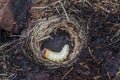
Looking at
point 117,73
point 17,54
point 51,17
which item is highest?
point 51,17

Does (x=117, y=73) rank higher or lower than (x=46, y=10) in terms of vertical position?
lower

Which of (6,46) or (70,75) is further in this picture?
(6,46)

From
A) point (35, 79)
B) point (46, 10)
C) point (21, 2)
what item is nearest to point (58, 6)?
point (46, 10)

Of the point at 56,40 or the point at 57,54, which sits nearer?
the point at 57,54

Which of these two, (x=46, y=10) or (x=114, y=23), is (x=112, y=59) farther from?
(x=46, y=10)
